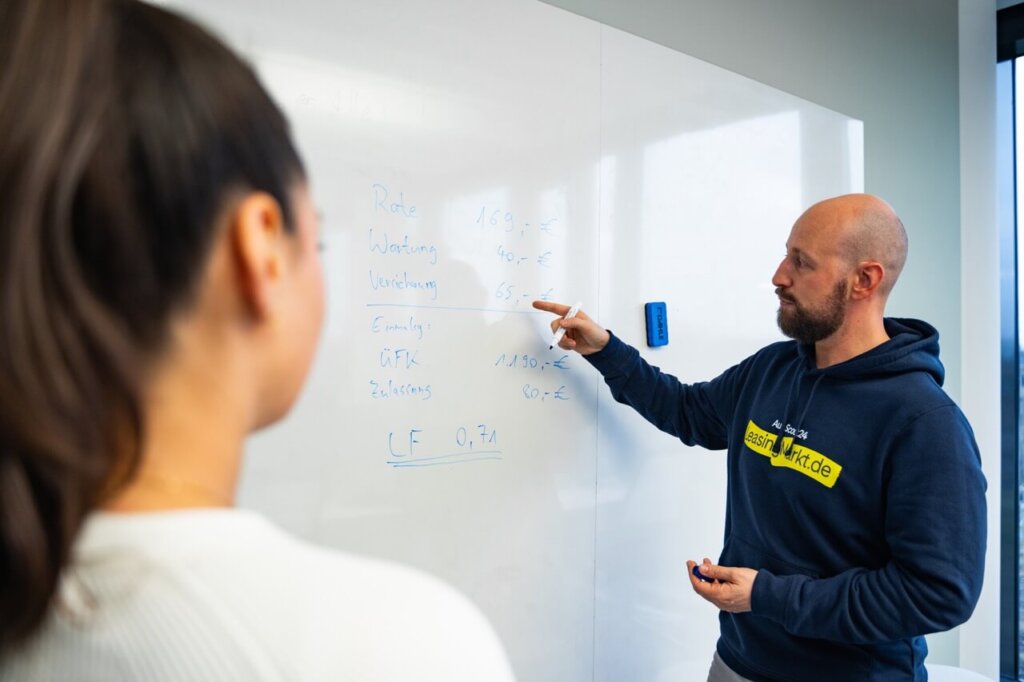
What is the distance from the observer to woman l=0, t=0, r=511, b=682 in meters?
0.35

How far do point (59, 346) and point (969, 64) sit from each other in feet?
11.0

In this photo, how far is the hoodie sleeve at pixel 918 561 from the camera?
3.97 ft

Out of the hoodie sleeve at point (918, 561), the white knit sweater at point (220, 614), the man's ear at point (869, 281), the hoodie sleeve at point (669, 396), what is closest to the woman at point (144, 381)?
the white knit sweater at point (220, 614)

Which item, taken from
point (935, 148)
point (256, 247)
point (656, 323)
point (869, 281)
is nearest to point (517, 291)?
point (656, 323)

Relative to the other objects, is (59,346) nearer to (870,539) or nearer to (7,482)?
(7,482)

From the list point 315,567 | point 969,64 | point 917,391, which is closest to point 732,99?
point 917,391

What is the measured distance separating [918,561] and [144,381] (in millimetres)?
1273

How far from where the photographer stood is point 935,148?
2.70 metres

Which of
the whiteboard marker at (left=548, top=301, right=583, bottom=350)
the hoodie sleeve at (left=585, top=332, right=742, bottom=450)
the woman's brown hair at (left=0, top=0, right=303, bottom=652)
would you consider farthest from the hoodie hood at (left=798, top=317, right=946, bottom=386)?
the woman's brown hair at (left=0, top=0, right=303, bottom=652)

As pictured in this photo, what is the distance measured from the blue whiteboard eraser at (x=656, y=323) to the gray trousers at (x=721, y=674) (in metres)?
0.73

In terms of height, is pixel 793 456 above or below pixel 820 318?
below

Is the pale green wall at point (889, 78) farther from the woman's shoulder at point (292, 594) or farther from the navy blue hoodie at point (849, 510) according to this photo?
the woman's shoulder at point (292, 594)

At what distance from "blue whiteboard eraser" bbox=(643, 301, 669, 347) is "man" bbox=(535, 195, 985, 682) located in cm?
11

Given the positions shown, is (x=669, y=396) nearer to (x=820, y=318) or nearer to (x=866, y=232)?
(x=820, y=318)
